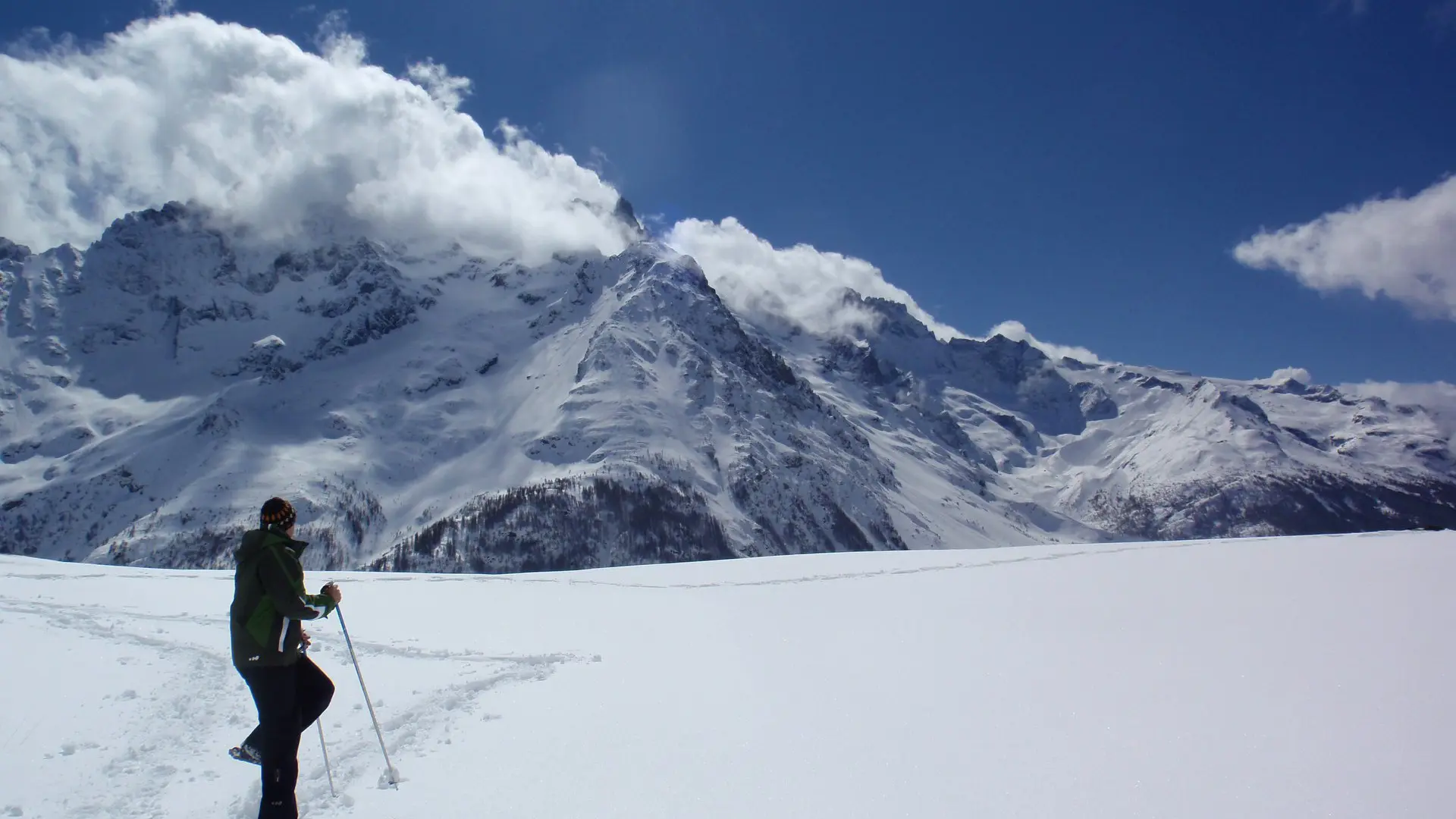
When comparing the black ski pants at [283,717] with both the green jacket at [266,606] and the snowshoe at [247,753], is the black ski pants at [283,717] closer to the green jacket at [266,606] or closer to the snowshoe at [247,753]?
the snowshoe at [247,753]

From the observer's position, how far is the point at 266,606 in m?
9.09

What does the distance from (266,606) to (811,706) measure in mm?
7433

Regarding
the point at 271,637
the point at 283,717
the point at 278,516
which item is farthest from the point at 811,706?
the point at 278,516

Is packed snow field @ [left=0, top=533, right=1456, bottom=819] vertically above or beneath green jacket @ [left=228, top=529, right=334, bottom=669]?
beneath

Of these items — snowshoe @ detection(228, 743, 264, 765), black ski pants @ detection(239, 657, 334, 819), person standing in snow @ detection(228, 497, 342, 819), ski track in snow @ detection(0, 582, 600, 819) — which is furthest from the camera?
ski track in snow @ detection(0, 582, 600, 819)

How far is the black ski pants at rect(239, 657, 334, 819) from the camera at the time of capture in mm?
8617

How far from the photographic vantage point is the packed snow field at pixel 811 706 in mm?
9141

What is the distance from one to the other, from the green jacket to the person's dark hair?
0.30m

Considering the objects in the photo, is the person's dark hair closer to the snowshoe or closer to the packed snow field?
the snowshoe

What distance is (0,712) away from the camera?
37.6 feet

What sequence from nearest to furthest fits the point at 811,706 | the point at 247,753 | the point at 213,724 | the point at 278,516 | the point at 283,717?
the point at 283,717 < the point at 247,753 < the point at 278,516 < the point at 213,724 < the point at 811,706

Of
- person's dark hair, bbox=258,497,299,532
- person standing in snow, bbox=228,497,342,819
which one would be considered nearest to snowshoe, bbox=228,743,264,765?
person standing in snow, bbox=228,497,342,819

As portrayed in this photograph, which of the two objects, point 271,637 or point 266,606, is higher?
point 266,606

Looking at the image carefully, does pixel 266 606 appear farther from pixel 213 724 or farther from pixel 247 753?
pixel 213 724
